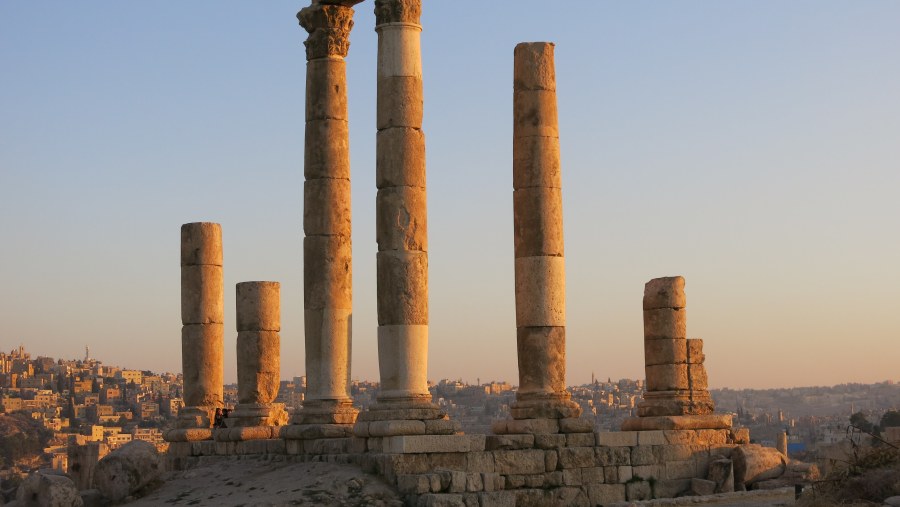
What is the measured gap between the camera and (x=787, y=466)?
31.3m

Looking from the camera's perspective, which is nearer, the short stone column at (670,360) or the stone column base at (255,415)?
the stone column base at (255,415)

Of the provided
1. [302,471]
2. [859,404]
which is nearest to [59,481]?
[302,471]

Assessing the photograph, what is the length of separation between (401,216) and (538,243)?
3.07 meters

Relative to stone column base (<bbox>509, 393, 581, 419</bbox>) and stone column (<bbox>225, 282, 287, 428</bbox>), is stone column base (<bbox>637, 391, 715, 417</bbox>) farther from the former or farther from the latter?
stone column (<bbox>225, 282, 287, 428</bbox>)

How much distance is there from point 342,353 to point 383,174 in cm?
379

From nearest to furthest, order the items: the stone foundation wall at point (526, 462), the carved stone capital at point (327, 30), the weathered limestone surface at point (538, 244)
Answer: the stone foundation wall at point (526, 462) → the weathered limestone surface at point (538, 244) → the carved stone capital at point (327, 30)

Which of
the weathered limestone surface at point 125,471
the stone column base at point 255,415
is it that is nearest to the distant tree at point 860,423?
the stone column base at point 255,415

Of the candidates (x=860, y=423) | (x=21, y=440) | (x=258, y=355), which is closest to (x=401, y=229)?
(x=258, y=355)

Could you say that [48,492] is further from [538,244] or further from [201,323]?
[538,244]

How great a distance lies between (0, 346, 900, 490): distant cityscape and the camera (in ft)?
242

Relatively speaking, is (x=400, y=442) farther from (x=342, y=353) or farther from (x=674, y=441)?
(x=674, y=441)

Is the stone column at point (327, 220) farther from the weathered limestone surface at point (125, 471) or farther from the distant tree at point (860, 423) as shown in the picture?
the distant tree at point (860, 423)

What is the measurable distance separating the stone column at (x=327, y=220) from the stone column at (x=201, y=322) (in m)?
5.63

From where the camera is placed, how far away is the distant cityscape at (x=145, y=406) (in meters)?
73.6
